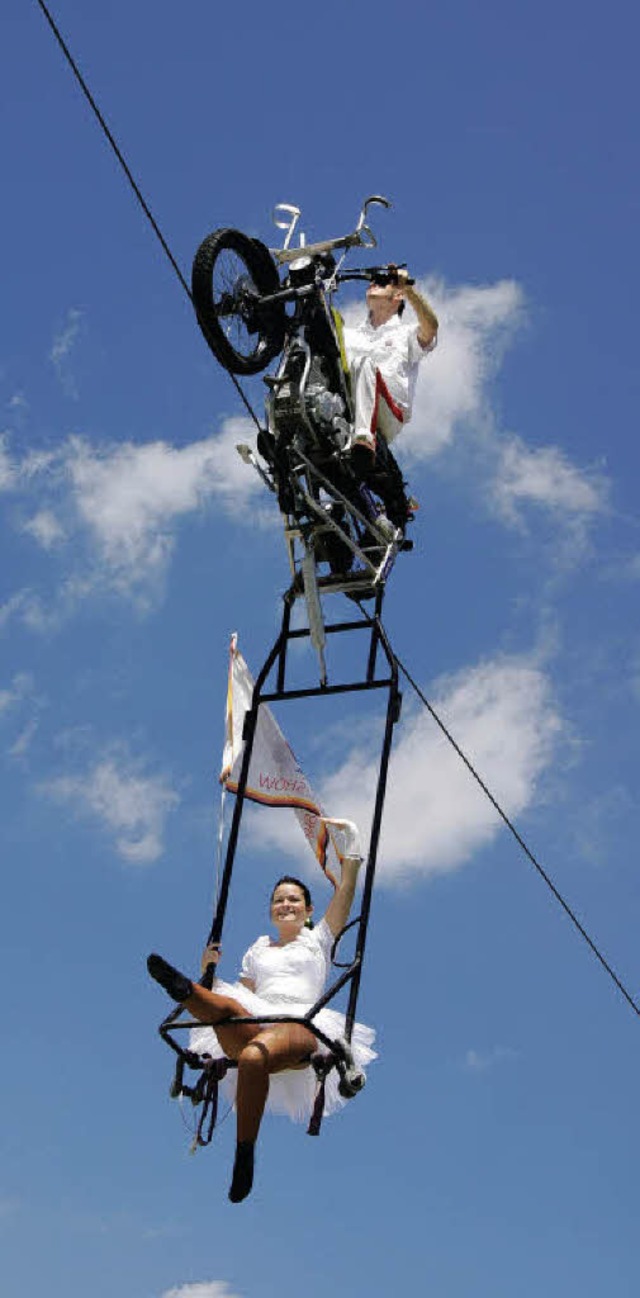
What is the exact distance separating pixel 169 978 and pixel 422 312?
4373mm

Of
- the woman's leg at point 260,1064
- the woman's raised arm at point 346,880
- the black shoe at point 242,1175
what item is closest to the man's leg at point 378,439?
the woman's raised arm at point 346,880

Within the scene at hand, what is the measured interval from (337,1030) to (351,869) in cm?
83

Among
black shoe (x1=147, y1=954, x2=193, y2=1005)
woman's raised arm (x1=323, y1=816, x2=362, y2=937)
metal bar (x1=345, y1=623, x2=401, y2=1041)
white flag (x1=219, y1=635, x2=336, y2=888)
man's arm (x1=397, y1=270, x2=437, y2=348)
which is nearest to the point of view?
black shoe (x1=147, y1=954, x2=193, y2=1005)

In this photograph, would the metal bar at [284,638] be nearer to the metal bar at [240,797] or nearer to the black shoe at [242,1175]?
the metal bar at [240,797]

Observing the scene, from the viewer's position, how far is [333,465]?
361 inches

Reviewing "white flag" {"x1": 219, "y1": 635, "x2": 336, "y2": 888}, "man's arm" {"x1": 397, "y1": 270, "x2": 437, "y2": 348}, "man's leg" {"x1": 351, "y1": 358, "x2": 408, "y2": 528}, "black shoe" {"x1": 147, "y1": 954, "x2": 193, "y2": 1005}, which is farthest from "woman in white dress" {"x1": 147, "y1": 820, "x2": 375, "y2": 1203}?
"man's arm" {"x1": 397, "y1": 270, "x2": 437, "y2": 348}

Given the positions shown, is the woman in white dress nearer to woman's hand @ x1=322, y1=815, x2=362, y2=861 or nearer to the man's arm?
woman's hand @ x1=322, y1=815, x2=362, y2=861

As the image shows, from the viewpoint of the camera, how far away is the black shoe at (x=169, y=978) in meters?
7.25

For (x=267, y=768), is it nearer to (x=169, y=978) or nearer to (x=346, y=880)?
(x=346, y=880)

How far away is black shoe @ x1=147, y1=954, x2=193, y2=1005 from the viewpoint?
23.8ft

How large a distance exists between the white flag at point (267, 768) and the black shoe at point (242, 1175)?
1839mm

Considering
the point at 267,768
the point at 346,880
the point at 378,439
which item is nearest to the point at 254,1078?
the point at 346,880

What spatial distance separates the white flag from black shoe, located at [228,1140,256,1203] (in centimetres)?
184

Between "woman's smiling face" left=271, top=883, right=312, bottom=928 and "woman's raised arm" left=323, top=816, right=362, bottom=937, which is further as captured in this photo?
"woman's smiling face" left=271, top=883, right=312, bottom=928
